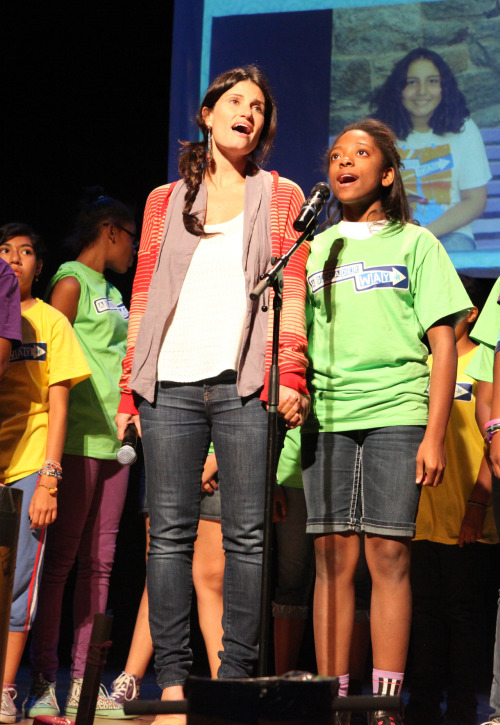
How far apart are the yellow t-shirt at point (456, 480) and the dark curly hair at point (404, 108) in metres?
1.24

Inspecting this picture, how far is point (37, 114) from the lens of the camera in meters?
4.51

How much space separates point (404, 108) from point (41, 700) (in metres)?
2.75

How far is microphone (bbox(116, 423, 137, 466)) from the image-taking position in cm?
193

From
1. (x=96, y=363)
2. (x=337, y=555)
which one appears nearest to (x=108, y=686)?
(x=96, y=363)

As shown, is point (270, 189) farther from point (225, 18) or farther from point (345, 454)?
point (225, 18)

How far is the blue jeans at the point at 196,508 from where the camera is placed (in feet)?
6.30

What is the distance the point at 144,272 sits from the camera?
2.21 m

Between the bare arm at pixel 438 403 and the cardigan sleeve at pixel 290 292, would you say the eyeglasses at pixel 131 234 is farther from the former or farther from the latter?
the bare arm at pixel 438 403

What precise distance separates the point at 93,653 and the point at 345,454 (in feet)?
2.70

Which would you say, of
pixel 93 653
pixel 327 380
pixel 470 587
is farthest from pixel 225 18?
pixel 93 653

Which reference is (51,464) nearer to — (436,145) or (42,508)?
(42,508)

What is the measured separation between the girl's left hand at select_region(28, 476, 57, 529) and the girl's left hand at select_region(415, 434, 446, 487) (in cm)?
116

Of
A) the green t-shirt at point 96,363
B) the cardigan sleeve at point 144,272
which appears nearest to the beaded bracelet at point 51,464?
the green t-shirt at point 96,363

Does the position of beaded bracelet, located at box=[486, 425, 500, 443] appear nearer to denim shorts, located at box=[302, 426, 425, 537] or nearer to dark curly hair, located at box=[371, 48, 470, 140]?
denim shorts, located at box=[302, 426, 425, 537]
